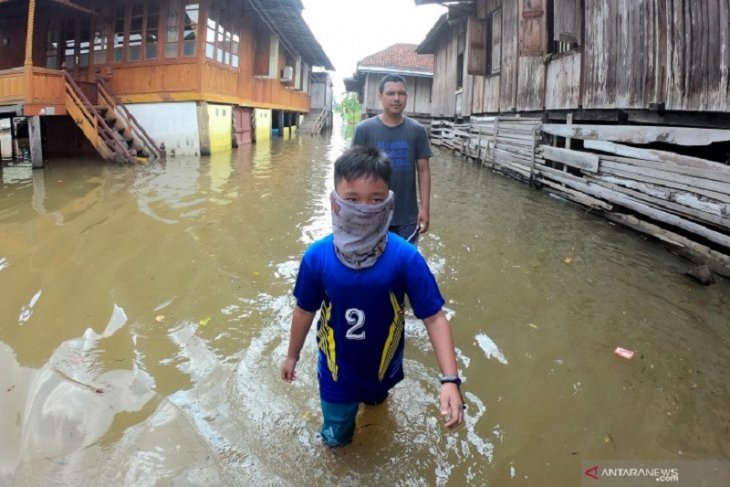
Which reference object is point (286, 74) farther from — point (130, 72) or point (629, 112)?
point (629, 112)

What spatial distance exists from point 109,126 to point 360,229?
13.9 m

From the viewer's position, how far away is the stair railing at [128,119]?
13.3 m

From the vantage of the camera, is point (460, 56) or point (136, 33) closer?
point (136, 33)

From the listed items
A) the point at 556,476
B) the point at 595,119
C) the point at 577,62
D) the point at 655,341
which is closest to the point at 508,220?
the point at 595,119

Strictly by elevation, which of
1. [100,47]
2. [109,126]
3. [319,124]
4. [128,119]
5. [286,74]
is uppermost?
[286,74]

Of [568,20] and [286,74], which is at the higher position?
[286,74]

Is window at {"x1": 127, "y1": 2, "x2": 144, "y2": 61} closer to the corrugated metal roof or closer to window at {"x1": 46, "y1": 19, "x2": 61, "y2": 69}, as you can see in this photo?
window at {"x1": 46, "y1": 19, "x2": 61, "y2": 69}

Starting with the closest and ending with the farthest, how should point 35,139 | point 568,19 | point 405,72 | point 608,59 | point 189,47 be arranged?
point 608,59 → point 568,19 → point 35,139 → point 189,47 → point 405,72

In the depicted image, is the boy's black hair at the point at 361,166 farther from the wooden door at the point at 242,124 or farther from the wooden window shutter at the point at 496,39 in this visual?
the wooden door at the point at 242,124

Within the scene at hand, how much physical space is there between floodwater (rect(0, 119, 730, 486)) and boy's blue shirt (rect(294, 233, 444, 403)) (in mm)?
523

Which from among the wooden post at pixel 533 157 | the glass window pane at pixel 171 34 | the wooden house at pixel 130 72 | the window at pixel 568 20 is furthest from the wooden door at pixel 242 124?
the window at pixel 568 20

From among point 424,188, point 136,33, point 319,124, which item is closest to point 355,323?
point 424,188

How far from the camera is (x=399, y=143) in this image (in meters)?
3.54

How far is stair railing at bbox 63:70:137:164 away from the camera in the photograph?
12281 mm
